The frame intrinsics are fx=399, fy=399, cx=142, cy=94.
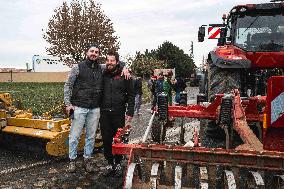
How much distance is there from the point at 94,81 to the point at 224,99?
175 centimetres

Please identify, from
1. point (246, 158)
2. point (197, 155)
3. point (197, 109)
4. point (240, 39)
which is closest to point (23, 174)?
point (197, 109)

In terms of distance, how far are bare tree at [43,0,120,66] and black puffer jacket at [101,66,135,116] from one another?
29234 millimetres

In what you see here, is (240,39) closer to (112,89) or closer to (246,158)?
(112,89)

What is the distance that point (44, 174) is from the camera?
512 centimetres

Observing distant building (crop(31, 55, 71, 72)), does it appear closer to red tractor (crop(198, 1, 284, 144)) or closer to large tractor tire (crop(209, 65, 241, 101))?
red tractor (crop(198, 1, 284, 144))

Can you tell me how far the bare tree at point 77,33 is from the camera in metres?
34.8

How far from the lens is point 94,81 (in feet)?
17.5

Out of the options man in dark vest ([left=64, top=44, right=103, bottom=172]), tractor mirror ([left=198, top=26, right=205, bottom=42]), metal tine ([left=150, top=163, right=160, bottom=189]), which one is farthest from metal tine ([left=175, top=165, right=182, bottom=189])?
tractor mirror ([left=198, top=26, right=205, bottom=42])

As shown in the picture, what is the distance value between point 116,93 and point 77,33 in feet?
101

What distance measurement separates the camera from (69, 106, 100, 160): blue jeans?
207 inches

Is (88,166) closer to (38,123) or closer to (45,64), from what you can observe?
(38,123)

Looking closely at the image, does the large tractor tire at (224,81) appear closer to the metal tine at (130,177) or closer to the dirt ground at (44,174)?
the dirt ground at (44,174)

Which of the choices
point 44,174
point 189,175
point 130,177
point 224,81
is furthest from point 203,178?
point 224,81

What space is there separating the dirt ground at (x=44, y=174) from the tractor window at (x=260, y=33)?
3046 millimetres
